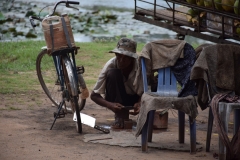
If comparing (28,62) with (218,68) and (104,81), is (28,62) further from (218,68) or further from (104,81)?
(218,68)

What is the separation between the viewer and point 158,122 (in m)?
6.71

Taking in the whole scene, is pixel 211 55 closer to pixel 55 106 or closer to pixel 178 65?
pixel 178 65

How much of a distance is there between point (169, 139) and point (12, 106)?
8.16 ft

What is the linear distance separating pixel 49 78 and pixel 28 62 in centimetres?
143

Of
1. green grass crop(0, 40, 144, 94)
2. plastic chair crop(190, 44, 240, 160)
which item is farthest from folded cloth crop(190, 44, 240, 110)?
green grass crop(0, 40, 144, 94)

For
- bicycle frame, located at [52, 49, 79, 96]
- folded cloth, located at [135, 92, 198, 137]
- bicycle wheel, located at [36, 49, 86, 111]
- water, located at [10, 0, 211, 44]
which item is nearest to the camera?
folded cloth, located at [135, 92, 198, 137]

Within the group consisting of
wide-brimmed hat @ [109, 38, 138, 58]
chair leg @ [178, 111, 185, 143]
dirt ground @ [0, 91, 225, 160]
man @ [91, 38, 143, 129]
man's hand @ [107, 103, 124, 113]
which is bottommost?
dirt ground @ [0, 91, 225, 160]

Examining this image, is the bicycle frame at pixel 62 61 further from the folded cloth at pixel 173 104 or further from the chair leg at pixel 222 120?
the chair leg at pixel 222 120

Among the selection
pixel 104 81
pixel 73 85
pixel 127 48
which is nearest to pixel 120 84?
pixel 104 81

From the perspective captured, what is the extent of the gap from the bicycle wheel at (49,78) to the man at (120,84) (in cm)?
65

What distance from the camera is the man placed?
6.38 meters

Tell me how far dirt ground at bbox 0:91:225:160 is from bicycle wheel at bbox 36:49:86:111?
17cm

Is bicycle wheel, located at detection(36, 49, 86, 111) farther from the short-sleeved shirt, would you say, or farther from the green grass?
the short-sleeved shirt

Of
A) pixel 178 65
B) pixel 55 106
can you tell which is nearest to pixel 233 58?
pixel 178 65
